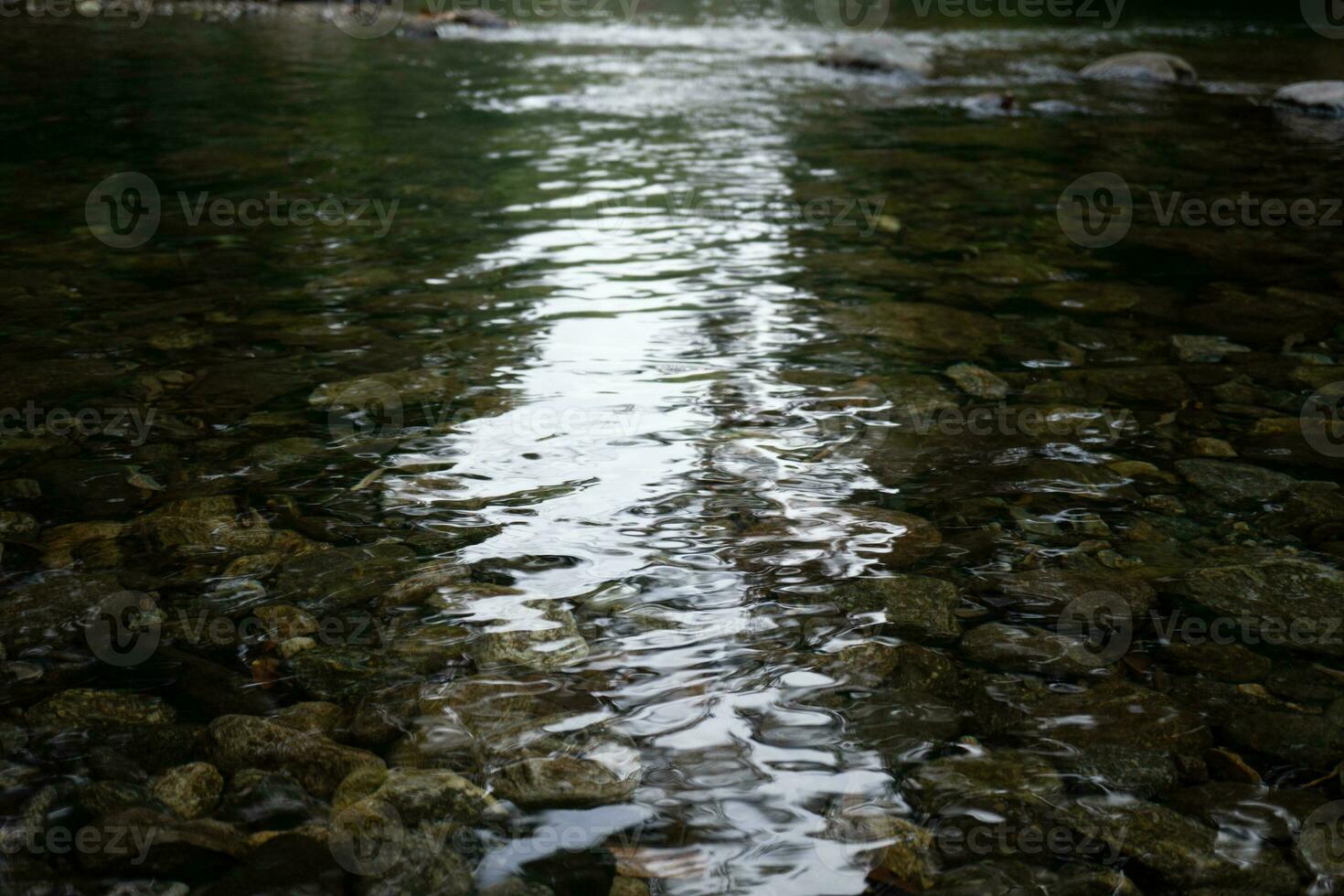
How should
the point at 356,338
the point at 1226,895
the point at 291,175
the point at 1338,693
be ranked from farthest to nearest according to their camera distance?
the point at 291,175
the point at 356,338
the point at 1338,693
the point at 1226,895

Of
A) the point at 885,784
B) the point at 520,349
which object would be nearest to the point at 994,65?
the point at 520,349

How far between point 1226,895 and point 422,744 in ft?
6.50

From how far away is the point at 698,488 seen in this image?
14.0ft

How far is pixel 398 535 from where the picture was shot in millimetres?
3887

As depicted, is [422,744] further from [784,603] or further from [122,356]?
[122,356]

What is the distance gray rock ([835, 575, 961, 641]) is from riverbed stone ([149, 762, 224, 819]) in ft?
6.38
